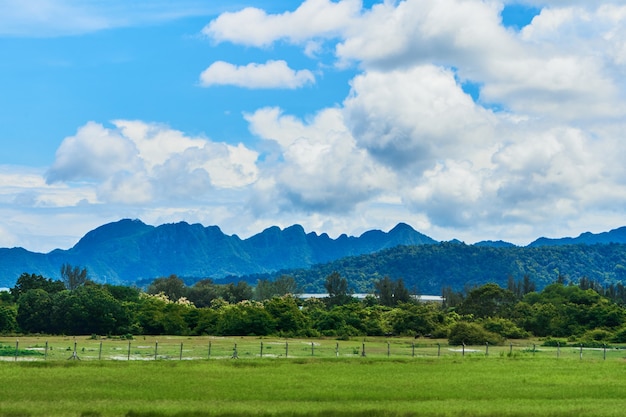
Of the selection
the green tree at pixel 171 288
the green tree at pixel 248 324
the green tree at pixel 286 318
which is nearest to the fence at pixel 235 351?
the green tree at pixel 248 324

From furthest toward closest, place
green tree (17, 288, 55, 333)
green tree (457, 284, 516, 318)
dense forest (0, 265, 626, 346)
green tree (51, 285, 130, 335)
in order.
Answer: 1. green tree (457, 284, 516, 318)
2. green tree (17, 288, 55, 333)
3. dense forest (0, 265, 626, 346)
4. green tree (51, 285, 130, 335)

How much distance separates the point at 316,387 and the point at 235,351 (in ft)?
56.2

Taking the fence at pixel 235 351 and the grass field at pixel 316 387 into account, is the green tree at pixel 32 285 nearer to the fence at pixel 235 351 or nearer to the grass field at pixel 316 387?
the fence at pixel 235 351

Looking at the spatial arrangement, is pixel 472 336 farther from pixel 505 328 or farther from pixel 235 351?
pixel 235 351

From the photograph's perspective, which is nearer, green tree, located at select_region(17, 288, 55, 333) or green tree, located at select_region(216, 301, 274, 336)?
green tree, located at select_region(216, 301, 274, 336)

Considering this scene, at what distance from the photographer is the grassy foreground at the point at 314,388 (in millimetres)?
31516

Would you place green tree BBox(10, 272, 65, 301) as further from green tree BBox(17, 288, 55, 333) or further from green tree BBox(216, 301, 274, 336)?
green tree BBox(216, 301, 274, 336)

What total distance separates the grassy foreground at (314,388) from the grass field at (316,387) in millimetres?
53

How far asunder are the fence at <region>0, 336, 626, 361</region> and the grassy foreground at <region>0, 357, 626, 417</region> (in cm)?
651

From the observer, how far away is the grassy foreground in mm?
31516

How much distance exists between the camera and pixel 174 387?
Answer: 38.5 metres

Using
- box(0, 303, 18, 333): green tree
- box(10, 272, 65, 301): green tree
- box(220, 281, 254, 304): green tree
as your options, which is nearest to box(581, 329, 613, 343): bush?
box(0, 303, 18, 333): green tree

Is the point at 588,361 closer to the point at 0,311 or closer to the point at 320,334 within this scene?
the point at 320,334

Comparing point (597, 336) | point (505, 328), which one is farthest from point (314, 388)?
point (597, 336)
